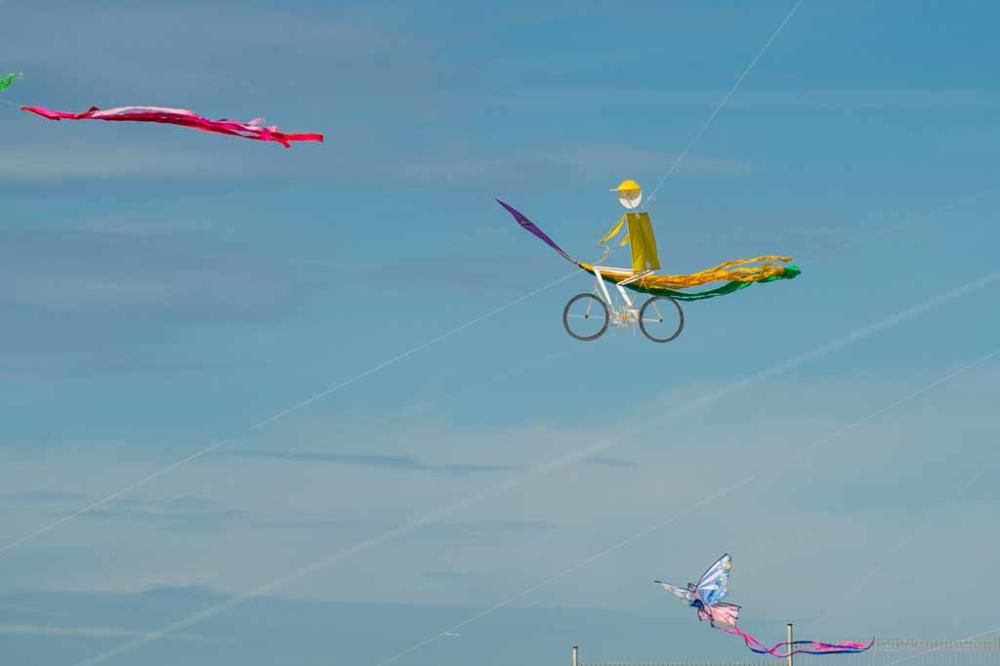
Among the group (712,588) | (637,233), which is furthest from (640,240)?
(712,588)

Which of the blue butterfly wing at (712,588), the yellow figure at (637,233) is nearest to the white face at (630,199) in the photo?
the yellow figure at (637,233)

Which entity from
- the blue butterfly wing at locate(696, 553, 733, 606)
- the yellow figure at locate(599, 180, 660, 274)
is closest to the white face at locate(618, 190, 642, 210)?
the yellow figure at locate(599, 180, 660, 274)

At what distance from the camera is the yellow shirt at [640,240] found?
78.2 m

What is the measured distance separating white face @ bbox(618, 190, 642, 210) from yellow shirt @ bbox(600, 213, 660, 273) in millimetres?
343

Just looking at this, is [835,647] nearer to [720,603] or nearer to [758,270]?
[720,603]

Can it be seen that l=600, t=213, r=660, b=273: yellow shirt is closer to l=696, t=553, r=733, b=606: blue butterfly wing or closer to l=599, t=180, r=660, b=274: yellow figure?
l=599, t=180, r=660, b=274: yellow figure

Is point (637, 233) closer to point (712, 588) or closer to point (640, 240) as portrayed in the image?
point (640, 240)

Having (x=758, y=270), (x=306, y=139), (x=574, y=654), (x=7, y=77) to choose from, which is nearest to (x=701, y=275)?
(x=758, y=270)

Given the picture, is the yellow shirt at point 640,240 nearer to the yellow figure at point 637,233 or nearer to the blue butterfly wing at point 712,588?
the yellow figure at point 637,233

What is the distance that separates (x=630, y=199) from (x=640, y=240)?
1489mm

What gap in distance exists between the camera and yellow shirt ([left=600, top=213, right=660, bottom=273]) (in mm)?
78250

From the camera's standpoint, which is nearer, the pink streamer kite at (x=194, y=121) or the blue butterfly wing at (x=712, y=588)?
the pink streamer kite at (x=194, y=121)

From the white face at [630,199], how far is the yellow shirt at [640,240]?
34 centimetres

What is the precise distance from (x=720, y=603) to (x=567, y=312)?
104 feet
